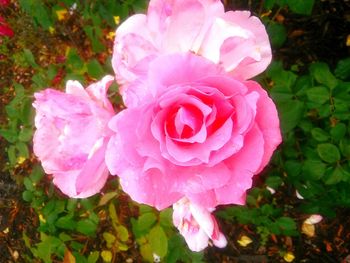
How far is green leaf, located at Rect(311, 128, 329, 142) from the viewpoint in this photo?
113 centimetres

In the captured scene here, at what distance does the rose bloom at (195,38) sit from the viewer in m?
0.66

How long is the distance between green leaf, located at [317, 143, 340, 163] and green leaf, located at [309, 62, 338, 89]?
15 cm

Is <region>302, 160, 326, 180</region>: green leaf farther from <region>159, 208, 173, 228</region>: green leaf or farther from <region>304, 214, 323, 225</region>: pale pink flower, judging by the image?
<region>304, 214, 323, 225</region>: pale pink flower

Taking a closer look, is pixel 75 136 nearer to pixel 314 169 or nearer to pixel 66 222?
pixel 314 169

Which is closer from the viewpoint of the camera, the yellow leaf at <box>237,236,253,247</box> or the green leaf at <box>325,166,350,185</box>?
the green leaf at <box>325,166,350,185</box>

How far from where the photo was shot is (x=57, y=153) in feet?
2.39

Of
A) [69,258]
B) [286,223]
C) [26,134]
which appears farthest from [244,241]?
[26,134]

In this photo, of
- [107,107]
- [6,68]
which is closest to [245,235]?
[107,107]

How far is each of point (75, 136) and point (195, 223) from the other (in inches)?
10.4

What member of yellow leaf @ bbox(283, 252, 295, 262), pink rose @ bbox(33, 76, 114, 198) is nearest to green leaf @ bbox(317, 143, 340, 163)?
pink rose @ bbox(33, 76, 114, 198)

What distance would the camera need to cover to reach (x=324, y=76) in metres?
1.08

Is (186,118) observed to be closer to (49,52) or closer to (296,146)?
(296,146)

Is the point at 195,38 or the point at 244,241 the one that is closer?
the point at 195,38

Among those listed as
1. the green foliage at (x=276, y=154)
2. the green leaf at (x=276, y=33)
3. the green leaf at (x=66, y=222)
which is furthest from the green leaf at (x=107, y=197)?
the green leaf at (x=276, y=33)
